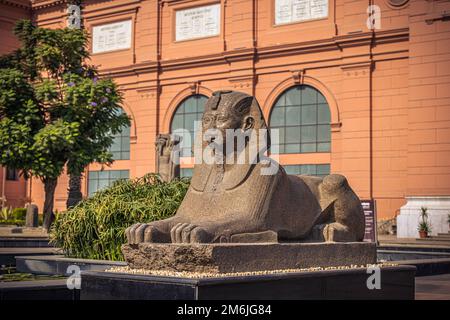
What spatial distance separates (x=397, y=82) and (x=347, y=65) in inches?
80.6

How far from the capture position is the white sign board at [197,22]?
3102cm

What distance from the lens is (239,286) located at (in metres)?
6.03

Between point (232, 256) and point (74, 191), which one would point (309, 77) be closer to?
point (74, 191)

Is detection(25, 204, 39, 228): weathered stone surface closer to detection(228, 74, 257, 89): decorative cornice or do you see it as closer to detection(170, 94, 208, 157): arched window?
detection(170, 94, 208, 157): arched window

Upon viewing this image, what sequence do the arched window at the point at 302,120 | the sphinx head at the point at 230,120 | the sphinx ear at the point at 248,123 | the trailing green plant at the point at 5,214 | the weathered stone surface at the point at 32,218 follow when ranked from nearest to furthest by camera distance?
the sphinx head at the point at 230,120
the sphinx ear at the point at 248,123
the arched window at the point at 302,120
the weathered stone surface at the point at 32,218
the trailing green plant at the point at 5,214

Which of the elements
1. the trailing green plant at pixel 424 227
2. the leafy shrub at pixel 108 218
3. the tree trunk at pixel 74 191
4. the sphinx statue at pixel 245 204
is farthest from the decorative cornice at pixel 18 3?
the sphinx statue at pixel 245 204

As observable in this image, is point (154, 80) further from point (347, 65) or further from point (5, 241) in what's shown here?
point (5, 241)

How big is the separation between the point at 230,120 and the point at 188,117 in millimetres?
24585

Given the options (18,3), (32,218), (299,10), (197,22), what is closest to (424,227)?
(299,10)

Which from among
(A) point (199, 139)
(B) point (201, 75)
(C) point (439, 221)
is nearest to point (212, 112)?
(A) point (199, 139)

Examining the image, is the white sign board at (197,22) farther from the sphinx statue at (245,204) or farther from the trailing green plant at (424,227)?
the sphinx statue at (245,204)

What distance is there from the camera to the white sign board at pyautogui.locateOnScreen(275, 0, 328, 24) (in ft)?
91.5

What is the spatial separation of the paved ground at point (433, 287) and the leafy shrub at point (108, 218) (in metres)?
3.78

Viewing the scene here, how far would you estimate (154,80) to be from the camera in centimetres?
3247
